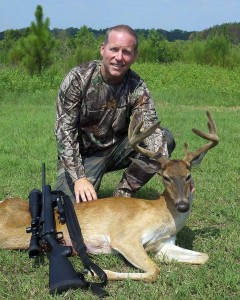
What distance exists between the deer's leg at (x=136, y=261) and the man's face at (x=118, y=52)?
1.86 m

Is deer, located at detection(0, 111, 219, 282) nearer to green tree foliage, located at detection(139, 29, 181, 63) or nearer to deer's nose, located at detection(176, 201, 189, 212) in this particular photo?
deer's nose, located at detection(176, 201, 189, 212)

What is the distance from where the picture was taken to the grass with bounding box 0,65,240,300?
3910mm

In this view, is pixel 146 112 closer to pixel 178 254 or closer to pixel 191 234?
→ pixel 191 234

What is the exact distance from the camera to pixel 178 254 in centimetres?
451

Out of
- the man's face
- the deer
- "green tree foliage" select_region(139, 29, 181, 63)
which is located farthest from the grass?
"green tree foliage" select_region(139, 29, 181, 63)

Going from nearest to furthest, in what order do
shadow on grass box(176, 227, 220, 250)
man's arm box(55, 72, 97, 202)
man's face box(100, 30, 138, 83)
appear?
shadow on grass box(176, 227, 220, 250), man's face box(100, 30, 138, 83), man's arm box(55, 72, 97, 202)

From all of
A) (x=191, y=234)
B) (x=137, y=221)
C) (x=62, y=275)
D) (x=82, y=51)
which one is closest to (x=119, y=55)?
(x=137, y=221)

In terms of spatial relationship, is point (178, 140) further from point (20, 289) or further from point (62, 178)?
point (20, 289)

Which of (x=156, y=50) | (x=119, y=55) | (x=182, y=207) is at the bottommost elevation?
(x=156, y=50)

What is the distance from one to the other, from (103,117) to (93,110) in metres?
0.14

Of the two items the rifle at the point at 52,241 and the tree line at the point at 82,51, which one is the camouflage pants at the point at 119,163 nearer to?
the rifle at the point at 52,241

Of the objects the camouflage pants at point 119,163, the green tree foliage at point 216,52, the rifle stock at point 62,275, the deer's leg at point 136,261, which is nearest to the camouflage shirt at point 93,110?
the camouflage pants at point 119,163

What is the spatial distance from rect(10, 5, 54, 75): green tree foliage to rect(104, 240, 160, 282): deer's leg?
67.7 feet

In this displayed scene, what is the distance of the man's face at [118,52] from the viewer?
17.0 ft
